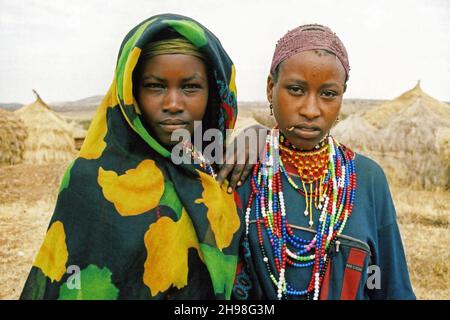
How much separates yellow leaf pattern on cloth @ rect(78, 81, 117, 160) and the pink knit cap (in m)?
0.64

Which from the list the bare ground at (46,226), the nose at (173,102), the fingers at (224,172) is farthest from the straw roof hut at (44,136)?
the nose at (173,102)

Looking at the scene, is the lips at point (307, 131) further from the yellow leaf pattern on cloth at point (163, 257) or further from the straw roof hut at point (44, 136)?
the straw roof hut at point (44, 136)

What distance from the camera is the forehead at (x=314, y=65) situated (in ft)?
5.85

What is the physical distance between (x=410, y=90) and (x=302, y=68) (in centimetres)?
1197

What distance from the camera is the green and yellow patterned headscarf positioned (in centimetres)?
174

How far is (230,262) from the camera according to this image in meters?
1.84

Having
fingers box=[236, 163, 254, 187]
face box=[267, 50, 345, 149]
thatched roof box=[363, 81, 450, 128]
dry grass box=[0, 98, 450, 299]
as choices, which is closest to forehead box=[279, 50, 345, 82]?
face box=[267, 50, 345, 149]

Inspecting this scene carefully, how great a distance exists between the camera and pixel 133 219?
1747mm

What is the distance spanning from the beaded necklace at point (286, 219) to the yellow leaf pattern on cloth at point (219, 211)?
9 centimetres

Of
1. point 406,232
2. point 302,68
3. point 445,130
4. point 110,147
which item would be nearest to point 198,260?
point 110,147

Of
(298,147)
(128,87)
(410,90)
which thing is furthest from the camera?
(410,90)

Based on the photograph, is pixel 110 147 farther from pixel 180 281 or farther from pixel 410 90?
pixel 410 90

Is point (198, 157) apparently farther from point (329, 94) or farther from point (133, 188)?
point (329, 94)

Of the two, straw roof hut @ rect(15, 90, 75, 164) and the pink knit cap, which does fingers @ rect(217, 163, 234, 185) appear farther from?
straw roof hut @ rect(15, 90, 75, 164)
